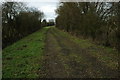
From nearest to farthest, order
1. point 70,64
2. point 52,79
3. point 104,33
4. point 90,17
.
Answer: point 52,79 → point 70,64 → point 104,33 → point 90,17

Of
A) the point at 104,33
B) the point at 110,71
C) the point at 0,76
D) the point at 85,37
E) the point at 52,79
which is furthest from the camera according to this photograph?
the point at 85,37

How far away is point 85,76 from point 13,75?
3.52 meters

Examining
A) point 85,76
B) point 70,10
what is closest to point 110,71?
point 85,76

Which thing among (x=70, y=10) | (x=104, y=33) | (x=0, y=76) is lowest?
(x=0, y=76)

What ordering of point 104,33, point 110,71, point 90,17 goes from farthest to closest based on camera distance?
point 90,17 < point 104,33 < point 110,71

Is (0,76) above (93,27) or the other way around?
the other way around

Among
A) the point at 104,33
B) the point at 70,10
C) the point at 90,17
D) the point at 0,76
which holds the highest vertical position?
the point at 70,10

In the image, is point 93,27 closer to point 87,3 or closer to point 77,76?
point 87,3

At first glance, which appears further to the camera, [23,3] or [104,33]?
[23,3]

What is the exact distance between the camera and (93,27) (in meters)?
18.7

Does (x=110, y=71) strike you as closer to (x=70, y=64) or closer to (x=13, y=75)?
(x=70, y=64)

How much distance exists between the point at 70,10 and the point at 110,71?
66.3 ft

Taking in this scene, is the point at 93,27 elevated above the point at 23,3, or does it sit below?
below

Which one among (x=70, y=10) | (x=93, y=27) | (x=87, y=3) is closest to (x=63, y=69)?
(x=93, y=27)
